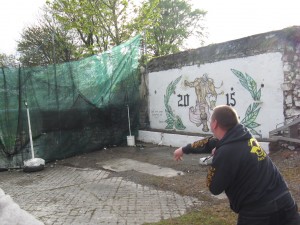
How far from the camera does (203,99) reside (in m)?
10.9

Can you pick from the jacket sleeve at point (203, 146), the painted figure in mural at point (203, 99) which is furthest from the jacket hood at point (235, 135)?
the painted figure in mural at point (203, 99)

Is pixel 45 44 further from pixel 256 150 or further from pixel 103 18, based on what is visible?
pixel 256 150

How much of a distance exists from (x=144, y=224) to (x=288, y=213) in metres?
2.61

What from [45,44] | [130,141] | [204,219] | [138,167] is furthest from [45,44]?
[204,219]

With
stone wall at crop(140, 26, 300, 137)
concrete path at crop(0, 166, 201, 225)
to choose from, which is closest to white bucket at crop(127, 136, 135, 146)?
stone wall at crop(140, 26, 300, 137)

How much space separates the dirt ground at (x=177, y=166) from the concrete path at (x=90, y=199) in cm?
28

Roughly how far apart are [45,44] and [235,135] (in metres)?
24.7

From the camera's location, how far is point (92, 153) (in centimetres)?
1091

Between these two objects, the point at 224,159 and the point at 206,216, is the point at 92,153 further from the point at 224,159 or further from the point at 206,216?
the point at 224,159

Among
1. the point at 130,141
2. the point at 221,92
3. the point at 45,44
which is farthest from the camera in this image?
the point at 45,44

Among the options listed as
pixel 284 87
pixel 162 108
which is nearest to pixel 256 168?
pixel 284 87

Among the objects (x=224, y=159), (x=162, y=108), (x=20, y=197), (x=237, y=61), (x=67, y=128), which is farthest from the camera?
(x=162, y=108)

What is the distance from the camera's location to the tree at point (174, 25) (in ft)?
97.0

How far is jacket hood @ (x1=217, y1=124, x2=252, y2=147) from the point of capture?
248cm
